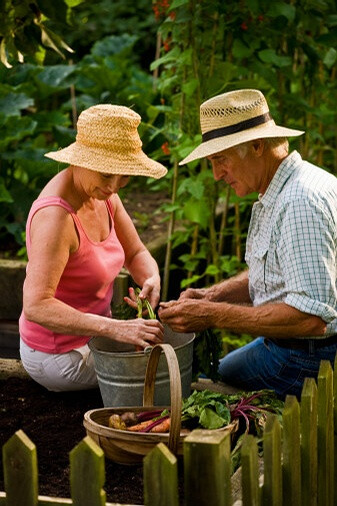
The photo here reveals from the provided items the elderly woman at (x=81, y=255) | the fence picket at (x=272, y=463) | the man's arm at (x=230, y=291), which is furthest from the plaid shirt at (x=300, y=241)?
the fence picket at (x=272, y=463)

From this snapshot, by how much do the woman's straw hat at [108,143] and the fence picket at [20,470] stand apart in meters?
1.59

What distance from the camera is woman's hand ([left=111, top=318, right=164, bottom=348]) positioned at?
11.5ft

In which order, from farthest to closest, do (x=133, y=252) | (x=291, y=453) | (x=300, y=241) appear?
(x=133, y=252)
(x=300, y=241)
(x=291, y=453)

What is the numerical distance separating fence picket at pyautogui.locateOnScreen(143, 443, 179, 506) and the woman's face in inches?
66.5

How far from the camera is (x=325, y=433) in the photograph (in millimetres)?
2975

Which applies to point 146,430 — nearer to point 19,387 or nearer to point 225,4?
point 19,387

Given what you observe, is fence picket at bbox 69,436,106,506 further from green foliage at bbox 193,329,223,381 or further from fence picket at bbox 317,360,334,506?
green foliage at bbox 193,329,223,381

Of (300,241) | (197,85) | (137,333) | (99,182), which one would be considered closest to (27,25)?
(99,182)

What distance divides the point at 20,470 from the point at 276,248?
5.11 feet

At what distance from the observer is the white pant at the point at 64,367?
13.0 ft

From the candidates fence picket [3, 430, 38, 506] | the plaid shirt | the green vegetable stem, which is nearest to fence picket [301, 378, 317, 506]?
→ the plaid shirt

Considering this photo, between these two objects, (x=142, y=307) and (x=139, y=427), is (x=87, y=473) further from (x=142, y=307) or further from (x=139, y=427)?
(x=142, y=307)

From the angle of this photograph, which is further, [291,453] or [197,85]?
[197,85]

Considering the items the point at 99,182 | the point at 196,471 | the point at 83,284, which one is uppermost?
the point at 99,182
